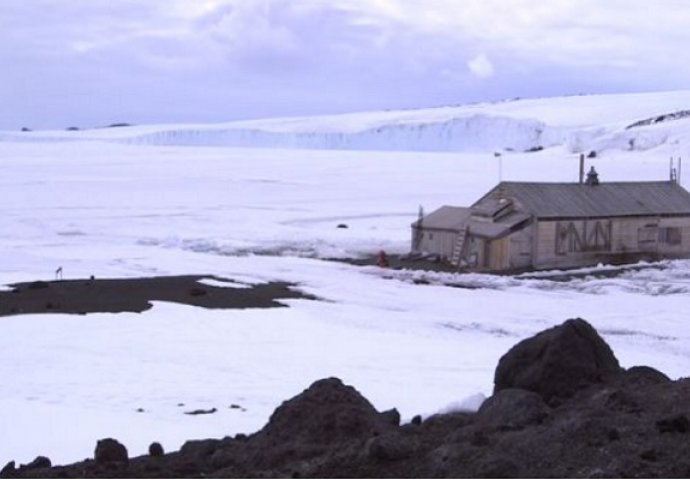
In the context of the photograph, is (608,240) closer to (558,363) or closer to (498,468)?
(558,363)

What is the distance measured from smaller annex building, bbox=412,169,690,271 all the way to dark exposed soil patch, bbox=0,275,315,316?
6712 millimetres

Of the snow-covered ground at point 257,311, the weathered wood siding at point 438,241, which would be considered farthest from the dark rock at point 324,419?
the weathered wood siding at point 438,241

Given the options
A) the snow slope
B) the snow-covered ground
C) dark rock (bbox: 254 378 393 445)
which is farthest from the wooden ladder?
the snow slope

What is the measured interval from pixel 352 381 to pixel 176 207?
30.8 metres

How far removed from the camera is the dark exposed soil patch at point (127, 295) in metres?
19.6

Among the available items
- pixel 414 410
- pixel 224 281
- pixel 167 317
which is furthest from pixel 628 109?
pixel 414 410

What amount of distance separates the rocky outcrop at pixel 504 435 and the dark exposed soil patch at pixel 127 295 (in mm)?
12744

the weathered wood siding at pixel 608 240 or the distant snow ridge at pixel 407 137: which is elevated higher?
the distant snow ridge at pixel 407 137

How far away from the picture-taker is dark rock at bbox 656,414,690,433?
19.4 feet

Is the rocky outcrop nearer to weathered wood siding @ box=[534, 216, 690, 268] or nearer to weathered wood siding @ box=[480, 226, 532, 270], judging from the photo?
weathered wood siding @ box=[480, 226, 532, 270]

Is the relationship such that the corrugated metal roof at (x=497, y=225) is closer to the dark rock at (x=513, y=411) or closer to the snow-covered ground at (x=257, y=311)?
the snow-covered ground at (x=257, y=311)

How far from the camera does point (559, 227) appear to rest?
28.7m

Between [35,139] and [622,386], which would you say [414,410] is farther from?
[35,139]

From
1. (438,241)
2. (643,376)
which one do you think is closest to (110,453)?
(643,376)
